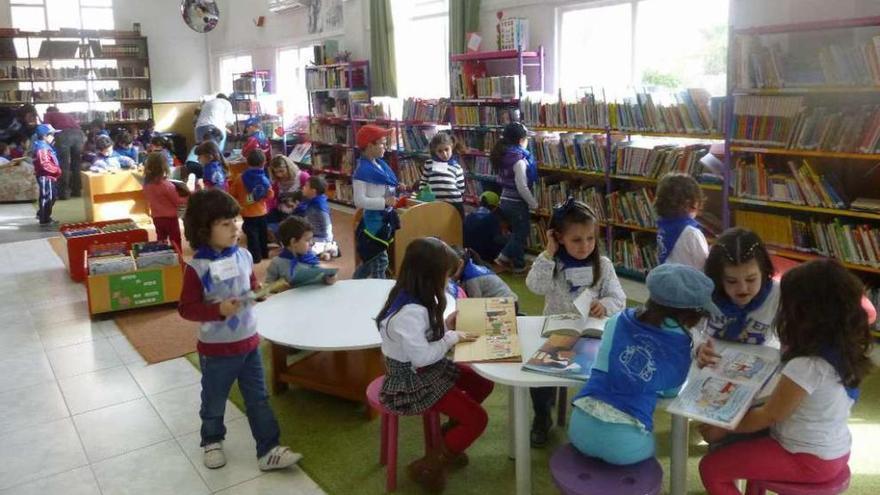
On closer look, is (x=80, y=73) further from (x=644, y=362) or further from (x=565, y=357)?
(x=644, y=362)

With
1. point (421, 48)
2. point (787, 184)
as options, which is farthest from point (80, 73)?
point (787, 184)

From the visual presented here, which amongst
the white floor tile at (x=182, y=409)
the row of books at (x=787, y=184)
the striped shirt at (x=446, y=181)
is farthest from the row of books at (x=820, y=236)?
the white floor tile at (x=182, y=409)

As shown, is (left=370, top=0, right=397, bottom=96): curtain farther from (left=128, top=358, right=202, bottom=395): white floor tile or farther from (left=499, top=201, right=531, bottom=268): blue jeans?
(left=128, top=358, right=202, bottom=395): white floor tile

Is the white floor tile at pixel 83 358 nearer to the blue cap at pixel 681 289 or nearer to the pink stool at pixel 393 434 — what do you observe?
the pink stool at pixel 393 434

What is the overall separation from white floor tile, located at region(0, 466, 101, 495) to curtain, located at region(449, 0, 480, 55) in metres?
5.13

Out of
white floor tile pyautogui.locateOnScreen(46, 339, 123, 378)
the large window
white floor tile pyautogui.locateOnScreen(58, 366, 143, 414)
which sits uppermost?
the large window

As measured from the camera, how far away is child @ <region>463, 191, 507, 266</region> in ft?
19.9

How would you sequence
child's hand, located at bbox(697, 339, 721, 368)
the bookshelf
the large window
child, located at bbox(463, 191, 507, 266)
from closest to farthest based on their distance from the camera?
child's hand, located at bbox(697, 339, 721, 368) < the large window < child, located at bbox(463, 191, 507, 266) < the bookshelf

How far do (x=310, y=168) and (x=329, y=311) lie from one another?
21.7ft

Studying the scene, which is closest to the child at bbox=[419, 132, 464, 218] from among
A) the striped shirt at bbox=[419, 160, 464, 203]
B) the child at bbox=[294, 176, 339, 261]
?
the striped shirt at bbox=[419, 160, 464, 203]

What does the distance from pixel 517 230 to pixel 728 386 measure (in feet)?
13.1

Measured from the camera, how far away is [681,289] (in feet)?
6.28

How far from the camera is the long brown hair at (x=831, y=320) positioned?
184 cm

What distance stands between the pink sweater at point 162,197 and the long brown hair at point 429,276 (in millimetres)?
3968
